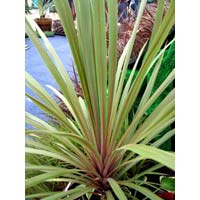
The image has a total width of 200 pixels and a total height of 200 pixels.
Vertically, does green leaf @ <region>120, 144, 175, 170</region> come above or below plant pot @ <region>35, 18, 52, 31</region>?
below

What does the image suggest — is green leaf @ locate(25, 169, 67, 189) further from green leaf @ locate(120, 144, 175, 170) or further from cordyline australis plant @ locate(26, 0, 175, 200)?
green leaf @ locate(120, 144, 175, 170)

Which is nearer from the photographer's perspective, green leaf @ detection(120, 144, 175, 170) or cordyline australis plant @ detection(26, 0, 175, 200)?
green leaf @ detection(120, 144, 175, 170)

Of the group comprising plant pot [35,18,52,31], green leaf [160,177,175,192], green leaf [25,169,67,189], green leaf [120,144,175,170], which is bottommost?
green leaf [160,177,175,192]

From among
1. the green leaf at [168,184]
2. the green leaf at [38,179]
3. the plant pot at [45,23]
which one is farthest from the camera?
the plant pot at [45,23]

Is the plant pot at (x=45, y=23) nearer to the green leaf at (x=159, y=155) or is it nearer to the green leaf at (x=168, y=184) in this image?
the green leaf at (x=168, y=184)

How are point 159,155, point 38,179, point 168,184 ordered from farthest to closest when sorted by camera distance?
point 168,184 < point 38,179 < point 159,155

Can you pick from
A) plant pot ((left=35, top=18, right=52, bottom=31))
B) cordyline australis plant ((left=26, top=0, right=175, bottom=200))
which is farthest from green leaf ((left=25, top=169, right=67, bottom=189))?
plant pot ((left=35, top=18, right=52, bottom=31))

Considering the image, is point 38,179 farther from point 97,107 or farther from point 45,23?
point 45,23

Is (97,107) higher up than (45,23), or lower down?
lower down

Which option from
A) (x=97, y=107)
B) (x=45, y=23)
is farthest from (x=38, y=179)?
(x=45, y=23)

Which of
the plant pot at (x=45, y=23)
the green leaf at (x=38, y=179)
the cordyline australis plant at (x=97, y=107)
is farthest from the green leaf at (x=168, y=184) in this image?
the plant pot at (x=45, y=23)

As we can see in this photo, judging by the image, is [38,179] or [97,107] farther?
[97,107]

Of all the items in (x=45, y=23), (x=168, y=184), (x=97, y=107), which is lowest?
(x=168, y=184)
